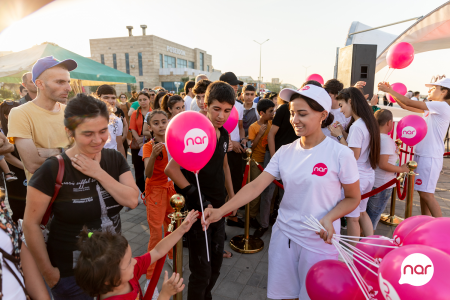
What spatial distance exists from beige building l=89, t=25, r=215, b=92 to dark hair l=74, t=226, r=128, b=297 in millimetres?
48644

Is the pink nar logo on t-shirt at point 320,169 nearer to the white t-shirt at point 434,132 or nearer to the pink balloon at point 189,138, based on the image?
the pink balloon at point 189,138

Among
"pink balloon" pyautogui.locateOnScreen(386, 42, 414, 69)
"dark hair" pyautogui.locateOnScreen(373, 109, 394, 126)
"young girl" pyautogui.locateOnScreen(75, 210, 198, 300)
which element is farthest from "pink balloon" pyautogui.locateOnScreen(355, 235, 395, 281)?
"pink balloon" pyautogui.locateOnScreen(386, 42, 414, 69)

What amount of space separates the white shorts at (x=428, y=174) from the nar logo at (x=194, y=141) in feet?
12.4

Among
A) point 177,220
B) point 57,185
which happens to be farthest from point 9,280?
point 177,220

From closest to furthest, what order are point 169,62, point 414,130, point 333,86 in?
point 414,130, point 333,86, point 169,62

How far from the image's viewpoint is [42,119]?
2.27 metres

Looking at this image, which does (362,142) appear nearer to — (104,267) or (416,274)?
(416,274)

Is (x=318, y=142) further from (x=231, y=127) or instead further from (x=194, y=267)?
(x=231, y=127)

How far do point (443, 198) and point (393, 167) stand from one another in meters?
3.50

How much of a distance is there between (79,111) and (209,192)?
1.24m

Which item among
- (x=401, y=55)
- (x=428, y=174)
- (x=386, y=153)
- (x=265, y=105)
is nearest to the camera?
(x=386, y=153)

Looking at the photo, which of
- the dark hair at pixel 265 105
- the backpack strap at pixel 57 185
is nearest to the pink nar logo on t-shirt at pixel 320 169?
the backpack strap at pixel 57 185

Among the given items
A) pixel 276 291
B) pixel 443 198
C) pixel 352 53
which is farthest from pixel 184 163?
pixel 352 53

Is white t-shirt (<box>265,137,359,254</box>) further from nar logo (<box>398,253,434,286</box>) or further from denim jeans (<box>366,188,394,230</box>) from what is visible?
denim jeans (<box>366,188,394,230</box>)
